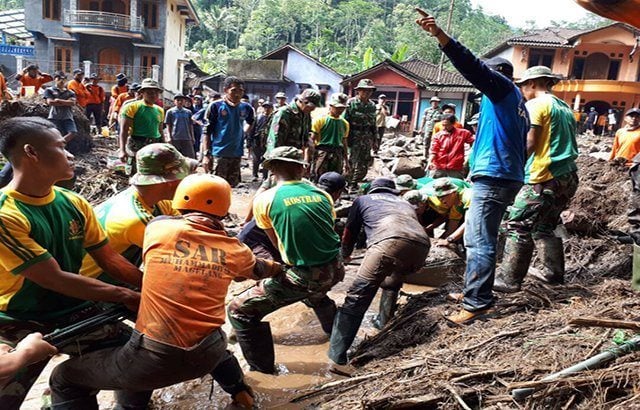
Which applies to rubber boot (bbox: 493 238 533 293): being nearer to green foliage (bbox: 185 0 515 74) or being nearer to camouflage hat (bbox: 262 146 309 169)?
camouflage hat (bbox: 262 146 309 169)

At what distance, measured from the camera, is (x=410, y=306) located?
14.3ft

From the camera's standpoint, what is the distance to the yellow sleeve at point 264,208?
362cm

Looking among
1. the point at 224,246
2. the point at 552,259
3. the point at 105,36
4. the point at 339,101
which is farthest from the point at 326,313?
the point at 105,36

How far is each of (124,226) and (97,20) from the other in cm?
2925

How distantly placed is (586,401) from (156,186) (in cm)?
263

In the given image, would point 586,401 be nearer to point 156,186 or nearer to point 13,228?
point 156,186

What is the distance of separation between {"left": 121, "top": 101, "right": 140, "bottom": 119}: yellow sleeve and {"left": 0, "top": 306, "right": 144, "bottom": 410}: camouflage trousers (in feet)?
15.9

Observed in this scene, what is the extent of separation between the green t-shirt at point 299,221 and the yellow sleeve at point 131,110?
4.15 metres

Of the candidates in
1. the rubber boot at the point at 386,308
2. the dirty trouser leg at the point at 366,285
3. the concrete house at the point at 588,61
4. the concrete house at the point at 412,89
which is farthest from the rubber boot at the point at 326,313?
the concrete house at the point at 588,61

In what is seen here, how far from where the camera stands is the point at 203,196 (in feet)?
8.79

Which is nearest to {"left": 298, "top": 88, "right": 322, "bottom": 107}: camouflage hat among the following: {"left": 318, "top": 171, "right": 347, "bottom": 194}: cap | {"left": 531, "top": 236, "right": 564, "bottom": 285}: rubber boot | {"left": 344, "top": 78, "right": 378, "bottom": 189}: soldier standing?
{"left": 344, "top": 78, "right": 378, "bottom": 189}: soldier standing

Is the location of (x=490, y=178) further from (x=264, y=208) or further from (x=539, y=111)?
(x=264, y=208)

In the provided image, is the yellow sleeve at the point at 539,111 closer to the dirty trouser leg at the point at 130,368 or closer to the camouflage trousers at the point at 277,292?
the camouflage trousers at the point at 277,292

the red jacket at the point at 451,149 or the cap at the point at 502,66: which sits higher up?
the cap at the point at 502,66
